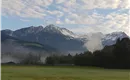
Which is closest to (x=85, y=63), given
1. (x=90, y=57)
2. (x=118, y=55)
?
(x=90, y=57)

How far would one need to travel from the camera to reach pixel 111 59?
457 feet

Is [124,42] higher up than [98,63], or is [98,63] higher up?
[124,42]

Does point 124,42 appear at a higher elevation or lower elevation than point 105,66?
higher

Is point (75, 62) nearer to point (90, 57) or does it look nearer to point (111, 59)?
point (90, 57)

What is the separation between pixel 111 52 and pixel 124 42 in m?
9.03

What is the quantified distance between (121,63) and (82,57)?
38.3m

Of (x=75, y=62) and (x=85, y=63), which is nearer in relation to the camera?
(x=85, y=63)

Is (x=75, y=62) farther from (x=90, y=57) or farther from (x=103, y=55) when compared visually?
(x=103, y=55)

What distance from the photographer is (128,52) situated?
13750cm

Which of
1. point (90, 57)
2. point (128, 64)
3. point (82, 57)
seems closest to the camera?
point (128, 64)

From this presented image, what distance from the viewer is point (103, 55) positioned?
146 meters

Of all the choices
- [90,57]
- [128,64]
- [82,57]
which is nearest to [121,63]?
[128,64]

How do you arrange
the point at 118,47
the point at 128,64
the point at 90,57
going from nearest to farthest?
the point at 128,64 → the point at 118,47 → the point at 90,57

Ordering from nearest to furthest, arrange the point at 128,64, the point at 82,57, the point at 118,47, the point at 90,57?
the point at 128,64 < the point at 118,47 < the point at 90,57 < the point at 82,57
